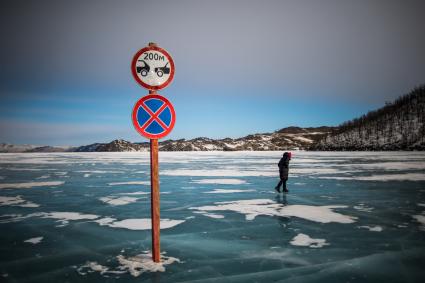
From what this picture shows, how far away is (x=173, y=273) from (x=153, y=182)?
1288 mm

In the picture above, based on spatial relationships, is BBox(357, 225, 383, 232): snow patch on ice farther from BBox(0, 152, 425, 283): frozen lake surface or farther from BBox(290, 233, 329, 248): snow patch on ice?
BBox(290, 233, 329, 248): snow patch on ice

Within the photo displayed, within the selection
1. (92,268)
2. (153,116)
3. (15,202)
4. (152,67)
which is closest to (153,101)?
(153,116)

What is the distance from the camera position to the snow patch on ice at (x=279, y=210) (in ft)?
25.8

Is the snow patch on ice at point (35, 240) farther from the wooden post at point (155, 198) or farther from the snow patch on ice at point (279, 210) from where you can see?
the snow patch on ice at point (279, 210)

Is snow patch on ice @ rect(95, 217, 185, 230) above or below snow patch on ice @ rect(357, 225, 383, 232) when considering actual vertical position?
above

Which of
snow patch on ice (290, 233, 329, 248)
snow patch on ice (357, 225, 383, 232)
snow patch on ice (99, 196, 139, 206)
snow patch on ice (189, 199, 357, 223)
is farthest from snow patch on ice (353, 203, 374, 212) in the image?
snow patch on ice (99, 196, 139, 206)

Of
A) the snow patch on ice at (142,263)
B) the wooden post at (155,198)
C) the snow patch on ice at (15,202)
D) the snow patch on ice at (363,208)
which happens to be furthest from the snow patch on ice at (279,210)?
the snow patch on ice at (15,202)

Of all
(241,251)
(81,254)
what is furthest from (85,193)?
(241,251)

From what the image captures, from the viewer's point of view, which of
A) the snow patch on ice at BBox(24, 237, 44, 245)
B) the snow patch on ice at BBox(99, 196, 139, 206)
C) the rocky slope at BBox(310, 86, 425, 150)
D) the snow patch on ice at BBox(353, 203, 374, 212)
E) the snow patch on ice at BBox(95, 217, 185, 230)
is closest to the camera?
the snow patch on ice at BBox(24, 237, 44, 245)

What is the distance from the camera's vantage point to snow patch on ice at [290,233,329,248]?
5.54 m

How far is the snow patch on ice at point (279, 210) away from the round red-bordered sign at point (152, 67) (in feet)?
15.4

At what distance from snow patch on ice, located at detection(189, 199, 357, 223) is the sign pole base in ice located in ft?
14.3

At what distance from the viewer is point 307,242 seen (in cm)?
572

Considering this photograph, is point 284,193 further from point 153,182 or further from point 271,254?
point 153,182
